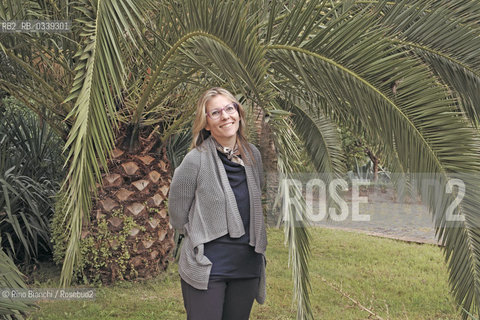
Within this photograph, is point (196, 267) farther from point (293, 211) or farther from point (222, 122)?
point (222, 122)

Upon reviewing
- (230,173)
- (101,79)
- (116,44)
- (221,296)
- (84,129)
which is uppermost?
(116,44)

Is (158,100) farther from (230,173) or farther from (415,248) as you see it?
(415,248)

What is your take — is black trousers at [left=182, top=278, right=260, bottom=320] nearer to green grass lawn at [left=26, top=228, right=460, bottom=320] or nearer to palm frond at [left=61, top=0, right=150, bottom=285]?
palm frond at [left=61, top=0, right=150, bottom=285]

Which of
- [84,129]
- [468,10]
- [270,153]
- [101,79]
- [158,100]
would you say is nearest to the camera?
[84,129]

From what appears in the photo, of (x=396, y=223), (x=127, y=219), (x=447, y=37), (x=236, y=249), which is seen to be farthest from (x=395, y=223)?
(x=236, y=249)

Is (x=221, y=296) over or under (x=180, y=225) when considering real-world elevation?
under

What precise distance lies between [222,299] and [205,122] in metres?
0.90

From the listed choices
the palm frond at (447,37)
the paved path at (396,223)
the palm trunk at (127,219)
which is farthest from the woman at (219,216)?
the paved path at (396,223)

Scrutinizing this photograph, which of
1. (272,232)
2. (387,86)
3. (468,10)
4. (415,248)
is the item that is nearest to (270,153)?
(272,232)

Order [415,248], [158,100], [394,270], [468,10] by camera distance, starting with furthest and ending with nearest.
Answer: [415,248]
[394,270]
[158,100]
[468,10]

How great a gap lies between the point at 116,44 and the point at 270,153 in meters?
6.59

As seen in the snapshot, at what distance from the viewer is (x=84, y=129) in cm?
269

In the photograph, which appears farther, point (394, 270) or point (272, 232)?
point (272, 232)

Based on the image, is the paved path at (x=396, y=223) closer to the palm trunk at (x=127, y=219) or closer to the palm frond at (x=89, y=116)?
the palm trunk at (x=127, y=219)
